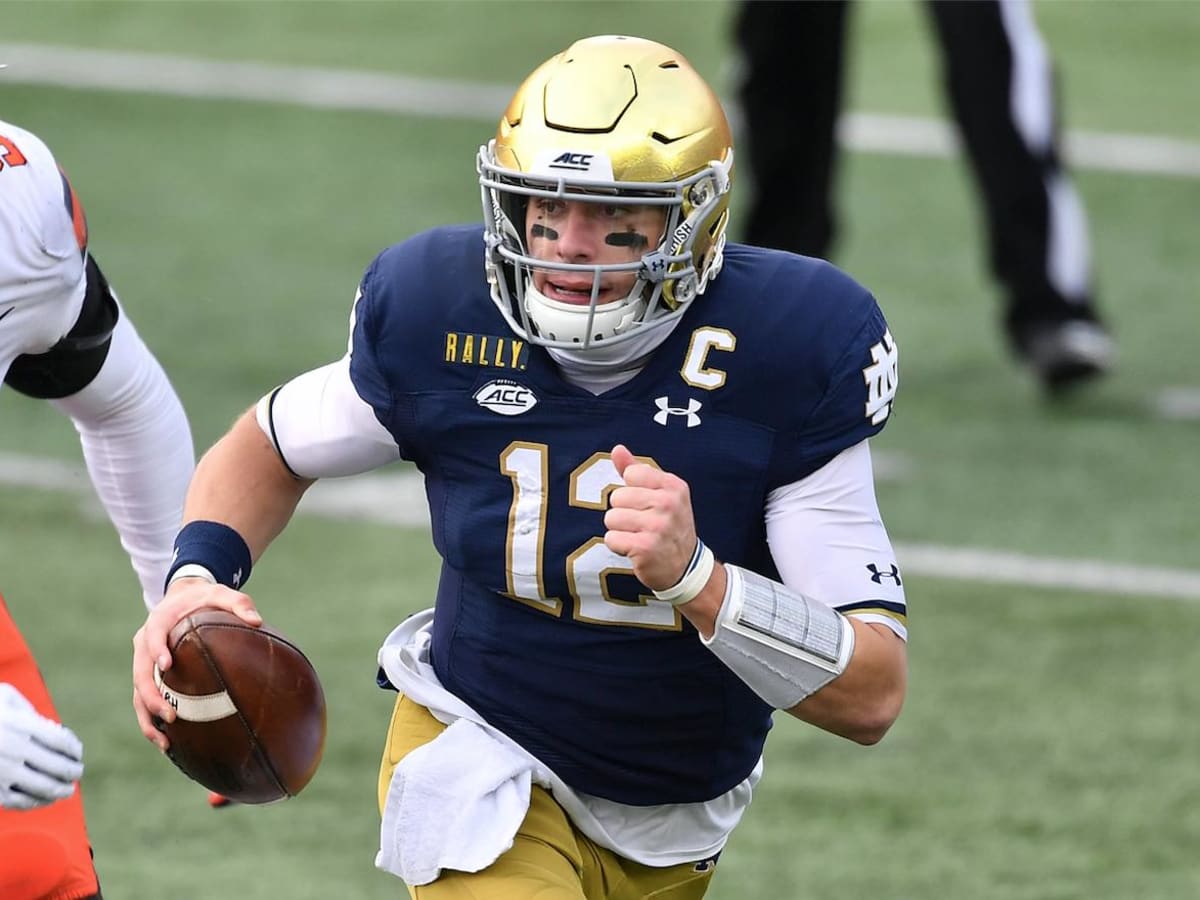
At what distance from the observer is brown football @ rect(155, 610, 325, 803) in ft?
10.3

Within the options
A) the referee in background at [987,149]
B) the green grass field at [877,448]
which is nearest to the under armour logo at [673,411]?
the green grass field at [877,448]

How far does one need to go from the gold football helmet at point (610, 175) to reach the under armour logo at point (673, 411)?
0.11m

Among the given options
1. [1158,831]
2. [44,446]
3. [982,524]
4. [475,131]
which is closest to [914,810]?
[1158,831]

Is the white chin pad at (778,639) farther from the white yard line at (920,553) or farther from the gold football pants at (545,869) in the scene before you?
the white yard line at (920,553)

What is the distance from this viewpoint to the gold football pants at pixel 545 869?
125 inches

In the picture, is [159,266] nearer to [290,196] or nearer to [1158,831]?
[290,196]

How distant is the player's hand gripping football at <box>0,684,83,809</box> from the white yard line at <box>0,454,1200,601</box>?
3.67 metres

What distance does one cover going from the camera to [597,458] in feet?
10.5

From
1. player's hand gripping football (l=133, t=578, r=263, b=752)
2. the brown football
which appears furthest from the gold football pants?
player's hand gripping football (l=133, t=578, r=263, b=752)

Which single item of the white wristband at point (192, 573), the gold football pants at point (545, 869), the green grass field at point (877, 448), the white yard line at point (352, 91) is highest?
the white wristband at point (192, 573)

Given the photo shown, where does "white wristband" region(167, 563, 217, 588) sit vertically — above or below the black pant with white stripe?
above

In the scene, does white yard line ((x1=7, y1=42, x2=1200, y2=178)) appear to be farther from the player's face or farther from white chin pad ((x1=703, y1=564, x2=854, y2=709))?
white chin pad ((x1=703, y1=564, x2=854, y2=709))

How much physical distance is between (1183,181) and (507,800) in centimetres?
735

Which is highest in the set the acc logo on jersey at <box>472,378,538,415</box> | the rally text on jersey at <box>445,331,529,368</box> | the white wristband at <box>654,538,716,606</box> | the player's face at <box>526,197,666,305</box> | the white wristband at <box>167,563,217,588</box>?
the player's face at <box>526,197,666,305</box>
